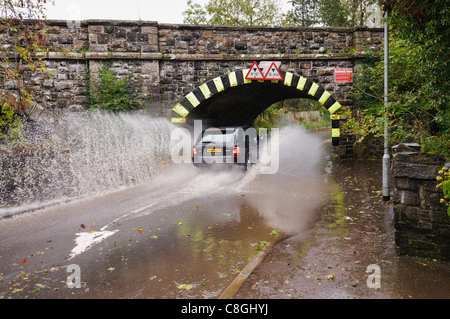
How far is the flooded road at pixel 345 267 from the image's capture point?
3.79 metres

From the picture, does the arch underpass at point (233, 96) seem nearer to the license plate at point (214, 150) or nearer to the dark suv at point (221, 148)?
the dark suv at point (221, 148)

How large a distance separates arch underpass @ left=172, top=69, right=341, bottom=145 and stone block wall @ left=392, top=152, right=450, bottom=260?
1021cm

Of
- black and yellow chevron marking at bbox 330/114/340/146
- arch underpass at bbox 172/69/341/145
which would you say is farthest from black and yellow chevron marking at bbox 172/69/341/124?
black and yellow chevron marking at bbox 330/114/340/146

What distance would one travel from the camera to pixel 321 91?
47.6 feet

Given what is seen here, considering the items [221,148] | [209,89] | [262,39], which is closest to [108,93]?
[209,89]

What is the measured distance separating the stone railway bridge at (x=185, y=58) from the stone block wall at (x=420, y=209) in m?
10.3

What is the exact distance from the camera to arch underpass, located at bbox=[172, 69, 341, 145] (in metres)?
14.1

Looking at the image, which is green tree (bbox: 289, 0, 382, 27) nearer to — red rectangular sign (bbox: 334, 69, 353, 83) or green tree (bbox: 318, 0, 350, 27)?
green tree (bbox: 318, 0, 350, 27)

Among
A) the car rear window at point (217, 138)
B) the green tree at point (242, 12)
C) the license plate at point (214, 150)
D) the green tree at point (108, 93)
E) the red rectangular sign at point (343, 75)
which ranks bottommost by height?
the license plate at point (214, 150)

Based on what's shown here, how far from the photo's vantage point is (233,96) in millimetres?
16812

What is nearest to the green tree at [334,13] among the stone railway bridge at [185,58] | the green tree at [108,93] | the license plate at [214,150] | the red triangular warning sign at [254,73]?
the stone railway bridge at [185,58]

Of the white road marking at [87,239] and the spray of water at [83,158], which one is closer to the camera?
the white road marking at [87,239]

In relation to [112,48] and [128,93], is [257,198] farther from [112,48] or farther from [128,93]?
[112,48]
